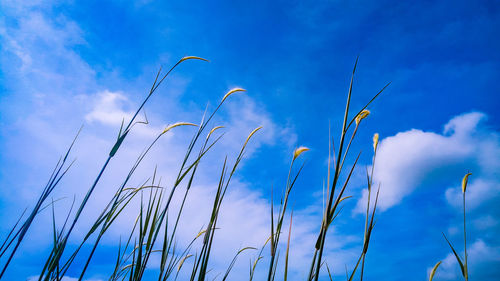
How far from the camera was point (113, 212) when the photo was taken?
1.29 metres

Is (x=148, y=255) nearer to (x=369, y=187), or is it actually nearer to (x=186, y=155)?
(x=186, y=155)

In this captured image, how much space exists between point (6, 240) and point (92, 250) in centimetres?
48

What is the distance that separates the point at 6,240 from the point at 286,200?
1319mm

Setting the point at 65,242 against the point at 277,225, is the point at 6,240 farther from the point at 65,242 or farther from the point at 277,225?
the point at 277,225

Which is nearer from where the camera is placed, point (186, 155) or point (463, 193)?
point (186, 155)

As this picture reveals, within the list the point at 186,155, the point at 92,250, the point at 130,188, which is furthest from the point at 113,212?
the point at 186,155

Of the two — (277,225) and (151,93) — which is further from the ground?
(151,93)

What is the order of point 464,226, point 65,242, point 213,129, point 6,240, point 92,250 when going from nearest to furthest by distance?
point 65,242 → point 92,250 → point 6,240 → point 213,129 → point 464,226

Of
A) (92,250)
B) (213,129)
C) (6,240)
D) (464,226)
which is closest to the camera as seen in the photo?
(92,250)

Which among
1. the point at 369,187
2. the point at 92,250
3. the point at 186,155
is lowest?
the point at 92,250

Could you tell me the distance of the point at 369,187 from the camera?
1.18m

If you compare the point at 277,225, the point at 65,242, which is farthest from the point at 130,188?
the point at 277,225

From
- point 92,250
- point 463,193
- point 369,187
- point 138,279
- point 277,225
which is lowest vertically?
point 138,279

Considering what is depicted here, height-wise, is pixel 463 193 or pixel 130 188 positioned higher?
pixel 463 193
